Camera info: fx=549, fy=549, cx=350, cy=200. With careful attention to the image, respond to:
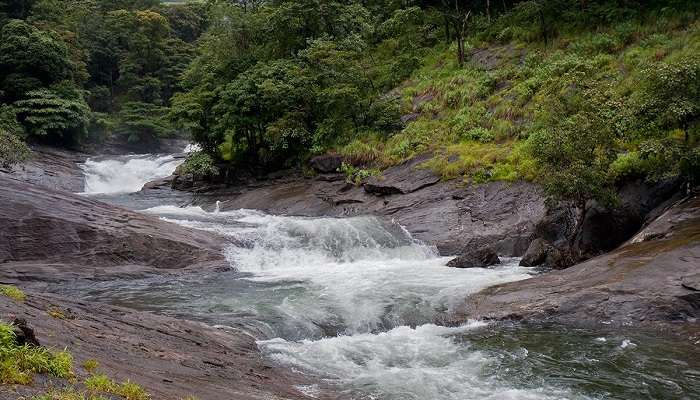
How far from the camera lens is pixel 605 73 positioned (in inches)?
989

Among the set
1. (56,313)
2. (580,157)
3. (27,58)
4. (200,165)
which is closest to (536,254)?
(580,157)

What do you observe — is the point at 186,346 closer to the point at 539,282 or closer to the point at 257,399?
the point at 257,399

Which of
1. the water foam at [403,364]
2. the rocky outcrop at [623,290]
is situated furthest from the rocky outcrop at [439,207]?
the water foam at [403,364]

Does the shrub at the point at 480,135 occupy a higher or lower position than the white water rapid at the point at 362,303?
higher

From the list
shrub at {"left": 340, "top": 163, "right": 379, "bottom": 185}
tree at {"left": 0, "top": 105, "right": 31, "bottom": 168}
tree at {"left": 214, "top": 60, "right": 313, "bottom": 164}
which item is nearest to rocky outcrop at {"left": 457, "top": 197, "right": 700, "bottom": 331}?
shrub at {"left": 340, "top": 163, "right": 379, "bottom": 185}

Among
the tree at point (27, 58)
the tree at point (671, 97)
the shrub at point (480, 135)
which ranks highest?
the tree at point (27, 58)

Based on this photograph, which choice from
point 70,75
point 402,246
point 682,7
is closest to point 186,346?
point 402,246

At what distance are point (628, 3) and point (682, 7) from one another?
9.87 ft

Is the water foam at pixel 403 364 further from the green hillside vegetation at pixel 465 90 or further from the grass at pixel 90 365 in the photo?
the green hillside vegetation at pixel 465 90

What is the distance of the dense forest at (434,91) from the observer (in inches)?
687

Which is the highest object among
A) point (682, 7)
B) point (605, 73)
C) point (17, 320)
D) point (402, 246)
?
point (682, 7)

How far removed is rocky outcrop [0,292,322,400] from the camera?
7.39 m

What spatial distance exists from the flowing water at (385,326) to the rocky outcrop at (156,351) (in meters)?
0.79

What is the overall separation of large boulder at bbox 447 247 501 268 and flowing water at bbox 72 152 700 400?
42 cm
